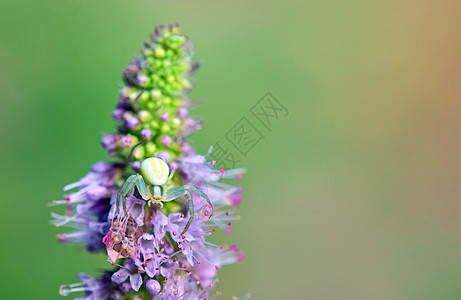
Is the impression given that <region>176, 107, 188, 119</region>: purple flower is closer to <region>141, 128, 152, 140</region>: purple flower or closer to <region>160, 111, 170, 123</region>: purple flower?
<region>160, 111, 170, 123</region>: purple flower

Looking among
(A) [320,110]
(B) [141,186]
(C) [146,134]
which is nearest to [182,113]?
(C) [146,134]

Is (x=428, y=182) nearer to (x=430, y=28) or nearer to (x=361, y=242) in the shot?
(x=361, y=242)

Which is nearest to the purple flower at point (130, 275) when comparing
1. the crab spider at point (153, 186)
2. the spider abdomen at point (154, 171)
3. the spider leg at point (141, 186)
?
the crab spider at point (153, 186)

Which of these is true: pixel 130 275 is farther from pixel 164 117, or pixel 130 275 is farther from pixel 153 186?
pixel 164 117

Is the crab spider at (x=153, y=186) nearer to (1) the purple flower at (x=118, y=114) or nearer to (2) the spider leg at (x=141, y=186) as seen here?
(2) the spider leg at (x=141, y=186)

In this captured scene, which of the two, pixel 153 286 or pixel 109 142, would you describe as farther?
pixel 109 142

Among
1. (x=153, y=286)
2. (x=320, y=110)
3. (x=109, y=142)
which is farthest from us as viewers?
(x=320, y=110)

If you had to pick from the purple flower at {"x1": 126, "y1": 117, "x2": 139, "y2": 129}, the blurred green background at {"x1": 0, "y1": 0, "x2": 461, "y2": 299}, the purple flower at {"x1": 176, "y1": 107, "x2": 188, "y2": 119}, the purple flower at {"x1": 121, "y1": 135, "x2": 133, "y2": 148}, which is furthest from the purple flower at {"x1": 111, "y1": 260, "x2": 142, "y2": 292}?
the blurred green background at {"x1": 0, "y1": 0, "x2": 461, "y2": 299}
